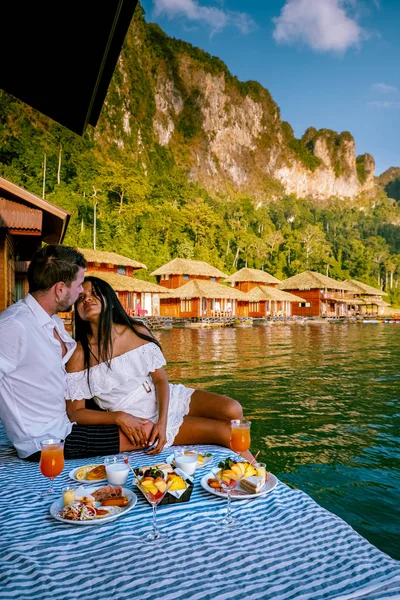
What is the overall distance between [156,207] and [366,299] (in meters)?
25.4

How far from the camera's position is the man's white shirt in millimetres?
2314

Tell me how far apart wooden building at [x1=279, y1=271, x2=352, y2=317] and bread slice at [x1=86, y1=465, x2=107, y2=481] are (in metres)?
40.2

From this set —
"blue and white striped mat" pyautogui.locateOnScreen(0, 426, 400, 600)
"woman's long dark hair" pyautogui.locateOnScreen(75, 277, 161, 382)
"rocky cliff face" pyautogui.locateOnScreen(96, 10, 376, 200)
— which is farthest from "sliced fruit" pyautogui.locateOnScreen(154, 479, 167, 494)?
"rocky cliff face" pyautogui.locateOnScreen(96, 10, 376, 200)

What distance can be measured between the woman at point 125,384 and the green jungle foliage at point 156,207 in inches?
1166

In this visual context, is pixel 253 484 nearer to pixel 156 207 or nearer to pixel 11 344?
pixel 11 344

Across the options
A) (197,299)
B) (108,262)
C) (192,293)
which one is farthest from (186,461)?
(197,299)

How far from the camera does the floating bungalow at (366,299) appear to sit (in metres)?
46.5

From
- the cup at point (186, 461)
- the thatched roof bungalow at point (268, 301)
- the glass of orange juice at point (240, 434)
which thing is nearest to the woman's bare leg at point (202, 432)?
the glass of orange juice at point (240, 434)

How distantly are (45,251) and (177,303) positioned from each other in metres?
30.6

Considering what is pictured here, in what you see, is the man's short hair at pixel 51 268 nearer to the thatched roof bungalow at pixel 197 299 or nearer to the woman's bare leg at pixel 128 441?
the woman's bare leg at pixel 128 441

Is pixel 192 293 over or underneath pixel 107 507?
over

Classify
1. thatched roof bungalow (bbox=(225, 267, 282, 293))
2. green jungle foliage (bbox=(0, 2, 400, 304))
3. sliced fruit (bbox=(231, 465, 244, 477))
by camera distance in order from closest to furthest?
sliced fruit (bbox=(231, 465, 244, 477)), green jungle foliage (bbox=(0, 2, 400, 304)), thatched roof bungalow (bbox=(225, 267, 282, 293))

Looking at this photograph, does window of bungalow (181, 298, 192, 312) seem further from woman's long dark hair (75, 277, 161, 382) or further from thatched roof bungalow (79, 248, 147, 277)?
woman's long dark hair (75, 277, 161, 382)

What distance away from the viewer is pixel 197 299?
32.4 m
